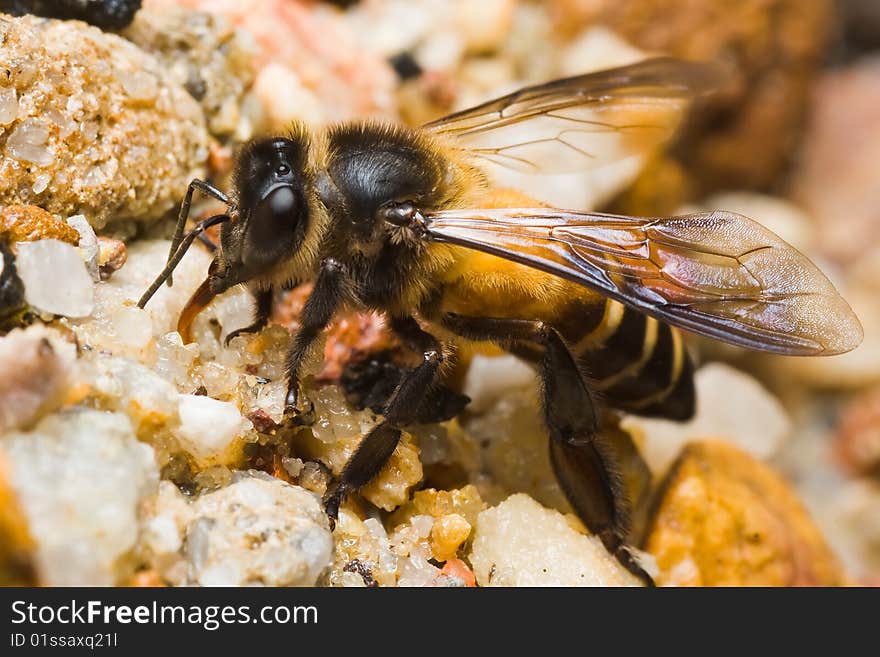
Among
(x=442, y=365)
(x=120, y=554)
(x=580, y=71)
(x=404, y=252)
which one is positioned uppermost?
(x=580, y=71)

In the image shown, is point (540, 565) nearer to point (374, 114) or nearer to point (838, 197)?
point (374, 114)

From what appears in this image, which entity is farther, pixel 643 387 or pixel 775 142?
pixel 775 142

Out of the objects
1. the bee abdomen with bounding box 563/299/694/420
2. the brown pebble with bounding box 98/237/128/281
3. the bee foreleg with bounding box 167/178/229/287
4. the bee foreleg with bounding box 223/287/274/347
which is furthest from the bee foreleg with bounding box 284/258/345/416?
the bee abdomen with bounding box 563/299/694/420

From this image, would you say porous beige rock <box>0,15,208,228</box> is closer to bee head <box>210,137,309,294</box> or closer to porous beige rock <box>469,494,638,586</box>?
bee head <box>210,137,309,294</box>

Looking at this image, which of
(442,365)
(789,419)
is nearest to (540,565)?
(442,365)

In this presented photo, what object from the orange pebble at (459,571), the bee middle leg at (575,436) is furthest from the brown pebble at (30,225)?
the orange pebble at (459,571)

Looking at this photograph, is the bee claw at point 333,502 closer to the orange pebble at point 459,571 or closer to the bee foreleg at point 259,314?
the orange pebble at point 459,571

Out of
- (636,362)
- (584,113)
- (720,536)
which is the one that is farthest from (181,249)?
(720,536)
